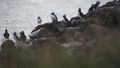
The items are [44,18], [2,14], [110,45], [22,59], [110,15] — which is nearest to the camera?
[110,45]

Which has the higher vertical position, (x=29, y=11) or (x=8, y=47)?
(x=29, y=11)

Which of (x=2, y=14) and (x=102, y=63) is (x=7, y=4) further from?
(x=102, y=63)

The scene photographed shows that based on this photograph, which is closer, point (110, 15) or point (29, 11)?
point (110, 15)

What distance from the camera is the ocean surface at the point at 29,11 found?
66875 millimetres

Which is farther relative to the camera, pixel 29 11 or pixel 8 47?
pixel 29 11

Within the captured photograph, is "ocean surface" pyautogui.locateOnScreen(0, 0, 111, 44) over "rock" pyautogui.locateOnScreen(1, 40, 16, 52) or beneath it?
over

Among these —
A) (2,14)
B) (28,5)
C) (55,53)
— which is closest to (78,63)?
(55,53)

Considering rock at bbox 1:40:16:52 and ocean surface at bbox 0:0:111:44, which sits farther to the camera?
ocean surface at bbox 0:0:111:44

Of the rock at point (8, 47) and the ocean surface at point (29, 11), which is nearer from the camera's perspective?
the rock at point (8, 47)

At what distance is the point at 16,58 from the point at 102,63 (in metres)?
2.87

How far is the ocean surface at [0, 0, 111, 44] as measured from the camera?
219ft

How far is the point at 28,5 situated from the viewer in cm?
9394

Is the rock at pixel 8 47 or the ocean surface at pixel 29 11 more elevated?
the ocean surface at pixel 29 11

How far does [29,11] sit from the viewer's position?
8362 centimetres
